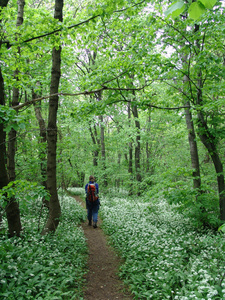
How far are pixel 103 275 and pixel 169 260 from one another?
1893 mm

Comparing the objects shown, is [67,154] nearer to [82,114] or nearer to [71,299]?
[82,114]

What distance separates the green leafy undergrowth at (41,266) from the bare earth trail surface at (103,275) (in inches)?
10.2

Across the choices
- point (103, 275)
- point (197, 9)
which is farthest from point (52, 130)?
point (197, 9)

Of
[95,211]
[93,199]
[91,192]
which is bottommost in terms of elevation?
[95,211]

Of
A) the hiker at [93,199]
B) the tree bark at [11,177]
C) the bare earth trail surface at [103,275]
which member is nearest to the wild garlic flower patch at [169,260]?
the bare earth trail surface at [103,275]

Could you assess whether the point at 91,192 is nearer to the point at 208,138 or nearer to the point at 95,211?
the point at 95,211

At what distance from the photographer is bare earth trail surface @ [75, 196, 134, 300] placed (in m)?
4.72

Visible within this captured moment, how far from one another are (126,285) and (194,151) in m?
6.08

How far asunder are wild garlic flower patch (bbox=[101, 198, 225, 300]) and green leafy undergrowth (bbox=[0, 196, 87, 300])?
1.40 metres

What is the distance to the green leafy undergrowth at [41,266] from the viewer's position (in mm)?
3930

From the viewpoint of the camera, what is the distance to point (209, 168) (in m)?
10.9

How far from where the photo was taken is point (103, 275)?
5.65m

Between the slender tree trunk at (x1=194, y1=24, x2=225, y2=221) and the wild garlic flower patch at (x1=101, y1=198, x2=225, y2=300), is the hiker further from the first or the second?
the slender tree trunk at (x1=194, y1=24, x2=225, y2=221)

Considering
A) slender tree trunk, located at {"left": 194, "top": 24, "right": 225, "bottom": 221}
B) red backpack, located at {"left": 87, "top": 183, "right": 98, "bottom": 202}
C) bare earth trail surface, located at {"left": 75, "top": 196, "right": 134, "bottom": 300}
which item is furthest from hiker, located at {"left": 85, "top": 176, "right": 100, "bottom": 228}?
slender tree trunk, located at {"left": 194, "top": 24, "right": 225, "bottom": 221}
